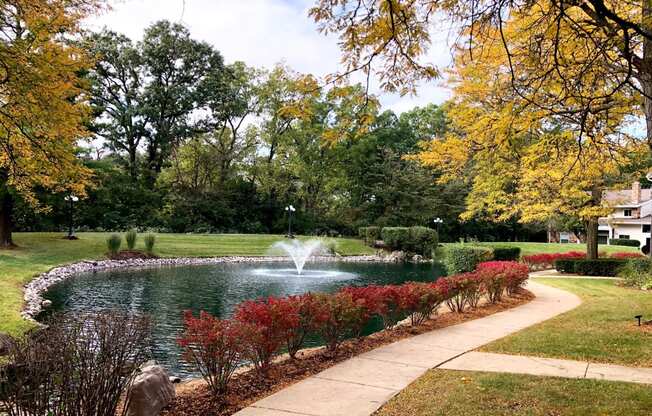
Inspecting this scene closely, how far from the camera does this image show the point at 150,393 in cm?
426

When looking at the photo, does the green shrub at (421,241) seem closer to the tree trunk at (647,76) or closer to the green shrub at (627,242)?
the green shrub at (627,242)

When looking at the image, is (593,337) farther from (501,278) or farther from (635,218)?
(635,218)

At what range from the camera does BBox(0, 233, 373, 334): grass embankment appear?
11.0 m

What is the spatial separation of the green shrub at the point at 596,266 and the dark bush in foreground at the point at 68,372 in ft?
61.8

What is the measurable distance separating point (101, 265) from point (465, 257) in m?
15.0

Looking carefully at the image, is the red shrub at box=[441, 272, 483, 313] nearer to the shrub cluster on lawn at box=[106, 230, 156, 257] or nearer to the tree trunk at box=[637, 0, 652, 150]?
the tree trunk at box=[637, 0, 652, 150]

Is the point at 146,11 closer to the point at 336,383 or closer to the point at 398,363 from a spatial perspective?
the point at 336,383

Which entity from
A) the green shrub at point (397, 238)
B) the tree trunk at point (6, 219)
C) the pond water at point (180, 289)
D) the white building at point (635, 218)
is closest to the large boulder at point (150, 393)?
the pond water at point (180, 289)

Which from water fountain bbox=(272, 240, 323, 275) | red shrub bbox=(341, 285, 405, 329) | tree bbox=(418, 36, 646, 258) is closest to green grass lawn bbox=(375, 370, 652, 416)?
red shrub bbox=(341, 285, 405, 329)

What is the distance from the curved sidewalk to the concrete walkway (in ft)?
0.90

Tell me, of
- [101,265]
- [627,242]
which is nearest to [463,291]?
[101,265]

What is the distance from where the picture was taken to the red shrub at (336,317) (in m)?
6.13

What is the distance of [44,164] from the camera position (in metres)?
9.16

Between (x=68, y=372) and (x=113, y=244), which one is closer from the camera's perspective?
(x=68, y=372)
